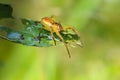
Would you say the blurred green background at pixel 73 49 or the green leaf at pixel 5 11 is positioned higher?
the green leaf at pixel 5 11

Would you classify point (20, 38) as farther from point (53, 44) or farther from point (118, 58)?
point (118, 58)

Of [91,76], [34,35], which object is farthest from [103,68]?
[34,35]

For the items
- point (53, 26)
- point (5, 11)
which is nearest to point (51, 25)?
point (53, 26)

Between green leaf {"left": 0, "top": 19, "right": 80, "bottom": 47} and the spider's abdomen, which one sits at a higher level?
the spider's abdomen

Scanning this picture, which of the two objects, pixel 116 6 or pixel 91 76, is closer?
pixel 91 76

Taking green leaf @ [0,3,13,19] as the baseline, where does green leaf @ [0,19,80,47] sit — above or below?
below
